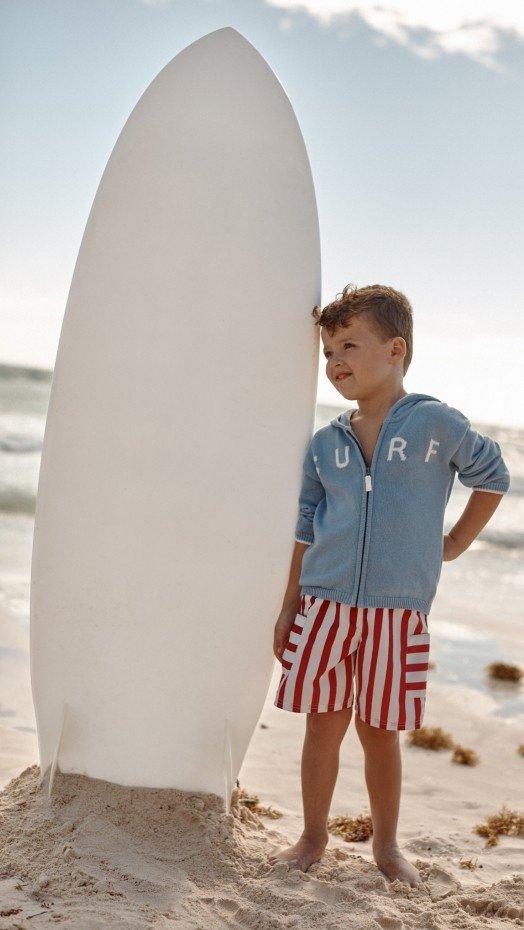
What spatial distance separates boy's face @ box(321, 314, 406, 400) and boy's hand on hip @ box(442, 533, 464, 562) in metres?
0.44

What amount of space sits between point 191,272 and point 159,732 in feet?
4.03

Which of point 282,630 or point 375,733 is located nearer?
point 375,733

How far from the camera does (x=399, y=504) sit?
2.12 metres

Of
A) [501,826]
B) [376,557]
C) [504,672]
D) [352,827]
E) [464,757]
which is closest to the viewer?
[376,557]

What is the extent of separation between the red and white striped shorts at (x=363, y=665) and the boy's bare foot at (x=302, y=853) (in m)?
0.34

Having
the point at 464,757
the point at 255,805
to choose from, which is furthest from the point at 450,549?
the point at 464,757

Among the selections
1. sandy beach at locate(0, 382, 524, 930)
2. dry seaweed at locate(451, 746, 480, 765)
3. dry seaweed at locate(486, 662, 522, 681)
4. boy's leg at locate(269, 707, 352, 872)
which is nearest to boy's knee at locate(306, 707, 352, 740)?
boy's leg at locate(269, 707, 352, 872)

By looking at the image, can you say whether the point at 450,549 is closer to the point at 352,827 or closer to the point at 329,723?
the point at 329,723

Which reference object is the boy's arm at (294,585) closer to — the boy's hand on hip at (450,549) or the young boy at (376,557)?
the young boy at (376,557)

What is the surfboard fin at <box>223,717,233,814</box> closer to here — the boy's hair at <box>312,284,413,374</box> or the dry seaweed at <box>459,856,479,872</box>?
the dry seaweed at <box>459,856,479,872</box>

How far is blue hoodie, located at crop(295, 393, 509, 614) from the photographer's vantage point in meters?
2.10

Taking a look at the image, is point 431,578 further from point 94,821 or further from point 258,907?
point 94,821

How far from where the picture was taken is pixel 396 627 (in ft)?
6.91

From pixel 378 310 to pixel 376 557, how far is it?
0.63 metres
